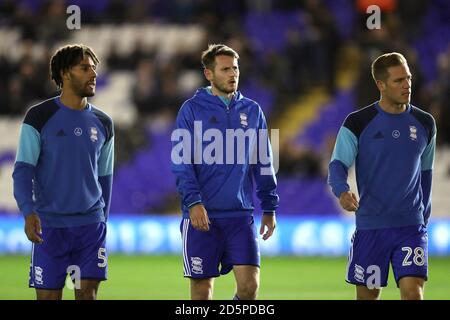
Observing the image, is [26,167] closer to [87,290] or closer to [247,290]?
[87,290]

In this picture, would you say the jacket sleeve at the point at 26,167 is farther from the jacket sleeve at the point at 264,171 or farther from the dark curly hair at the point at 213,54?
the jacket sleeve at the point at 264,171

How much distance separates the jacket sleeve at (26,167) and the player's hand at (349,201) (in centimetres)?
200

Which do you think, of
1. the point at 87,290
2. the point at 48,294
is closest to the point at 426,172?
the point at 87,290

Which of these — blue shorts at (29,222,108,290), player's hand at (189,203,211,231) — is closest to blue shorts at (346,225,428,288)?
player's hand at (189,203,211,231)

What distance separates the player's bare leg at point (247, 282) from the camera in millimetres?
7559

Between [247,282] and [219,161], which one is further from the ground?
[219,161]

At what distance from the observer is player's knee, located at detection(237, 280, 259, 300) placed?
24.8 feet

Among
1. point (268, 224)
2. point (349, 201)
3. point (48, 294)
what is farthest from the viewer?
point (268, 224)

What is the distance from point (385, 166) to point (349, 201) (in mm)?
509

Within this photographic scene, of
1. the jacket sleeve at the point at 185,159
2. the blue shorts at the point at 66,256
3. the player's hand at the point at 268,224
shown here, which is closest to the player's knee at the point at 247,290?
the player's hand at the point at 268,224

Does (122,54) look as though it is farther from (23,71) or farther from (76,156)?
(76,156)

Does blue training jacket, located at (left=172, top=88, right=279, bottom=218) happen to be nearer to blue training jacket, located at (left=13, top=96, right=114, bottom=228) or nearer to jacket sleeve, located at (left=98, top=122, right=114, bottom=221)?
jacket sleeve, located at (left=98, top=122, right=114, bottom=221)

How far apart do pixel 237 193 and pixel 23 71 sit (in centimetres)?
Answer: 1328

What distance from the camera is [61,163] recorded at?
751 centimetres
